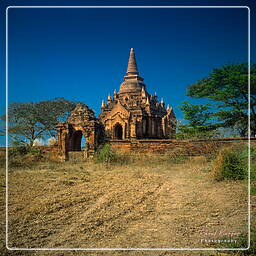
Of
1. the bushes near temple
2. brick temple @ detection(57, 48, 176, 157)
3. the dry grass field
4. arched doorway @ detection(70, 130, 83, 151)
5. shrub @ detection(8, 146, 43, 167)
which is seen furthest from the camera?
brick temple @ detection(57, 48, 176, 157)

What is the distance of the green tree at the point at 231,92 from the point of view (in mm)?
9922

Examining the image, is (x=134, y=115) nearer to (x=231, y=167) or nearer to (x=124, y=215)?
(x=231, y=167)

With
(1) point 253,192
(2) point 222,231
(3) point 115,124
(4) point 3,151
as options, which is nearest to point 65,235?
(2) point 222,231

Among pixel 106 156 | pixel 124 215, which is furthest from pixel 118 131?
pixel 124 215

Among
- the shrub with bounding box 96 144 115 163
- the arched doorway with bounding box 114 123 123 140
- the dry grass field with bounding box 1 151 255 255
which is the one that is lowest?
the dry grass field with bounding box 1 151 255 255

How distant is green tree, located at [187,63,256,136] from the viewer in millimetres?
9922

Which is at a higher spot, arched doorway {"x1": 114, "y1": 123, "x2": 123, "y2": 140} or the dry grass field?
arched doorway {"x1": 114, "y1": 123, "x2": 123, "y2": 140}

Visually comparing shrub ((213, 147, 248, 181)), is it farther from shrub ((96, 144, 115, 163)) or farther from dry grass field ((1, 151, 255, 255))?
shrub ((96, 144, 115, 163))

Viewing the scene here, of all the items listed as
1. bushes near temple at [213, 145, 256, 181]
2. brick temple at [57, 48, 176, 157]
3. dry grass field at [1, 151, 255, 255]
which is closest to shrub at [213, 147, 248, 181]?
bushes near temple at [213, 145, 256, 181]

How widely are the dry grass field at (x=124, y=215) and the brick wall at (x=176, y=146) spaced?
14.6 feet

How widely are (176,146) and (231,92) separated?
13.8 feet

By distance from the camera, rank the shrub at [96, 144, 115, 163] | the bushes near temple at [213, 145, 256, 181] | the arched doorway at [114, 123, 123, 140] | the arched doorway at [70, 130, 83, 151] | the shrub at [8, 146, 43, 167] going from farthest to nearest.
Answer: the arched doorway at [114, 123, 123, 140] → the arched doorway at [70, 130, 83, 151] → the shrub at [96, 144, 115, 163] → the shrub at [8, 146, 43, 167] → the bushes near temple at [213, 145, 256, 181]

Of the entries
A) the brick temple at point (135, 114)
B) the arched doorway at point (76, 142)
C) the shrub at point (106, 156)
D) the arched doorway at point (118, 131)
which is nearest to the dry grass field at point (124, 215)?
the shrub at point (106, 156)

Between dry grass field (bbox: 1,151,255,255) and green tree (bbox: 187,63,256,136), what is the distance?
587 centimetres
